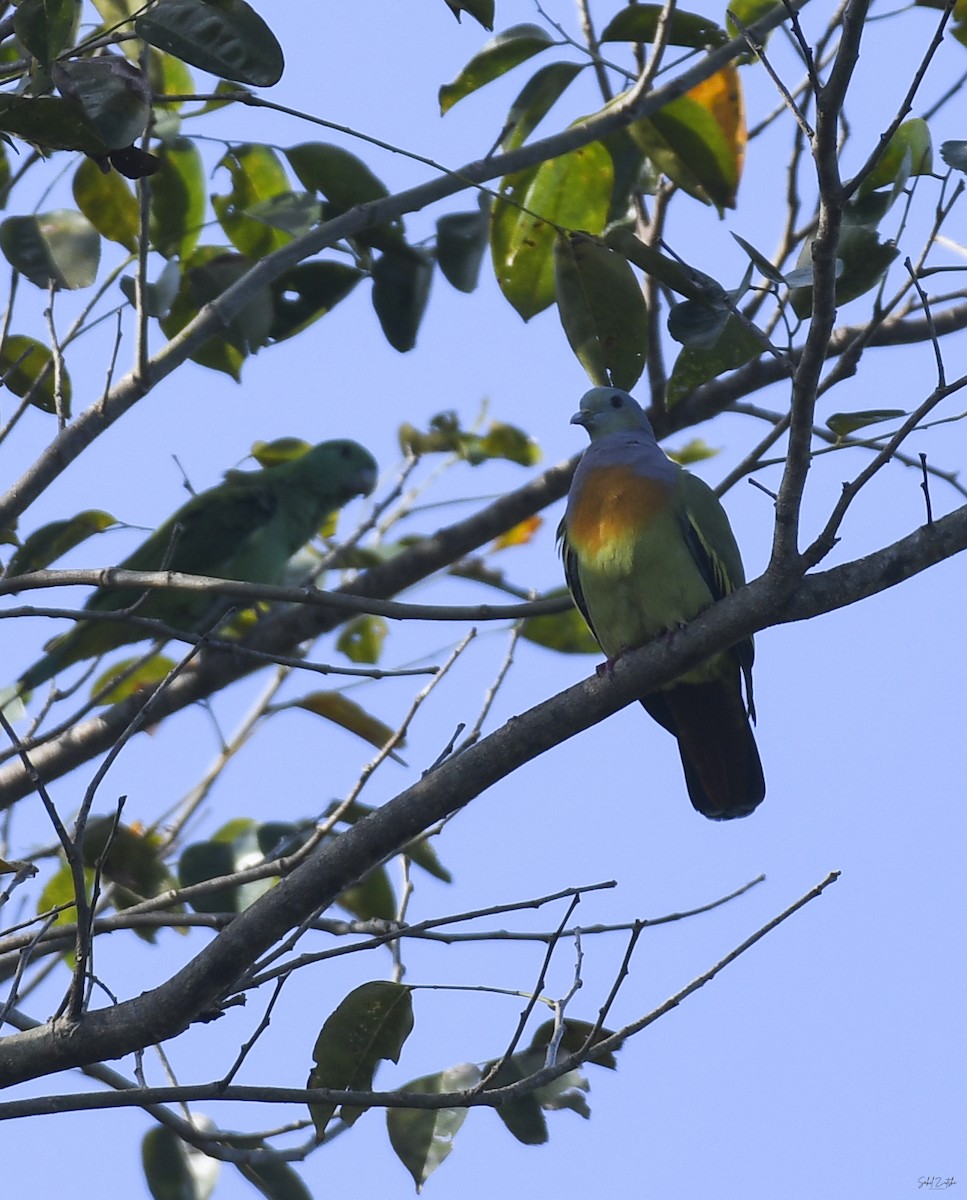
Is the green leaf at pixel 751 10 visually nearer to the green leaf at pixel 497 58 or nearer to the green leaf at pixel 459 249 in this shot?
the green leaf at pixel 497 58

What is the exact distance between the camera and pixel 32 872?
9.09ft

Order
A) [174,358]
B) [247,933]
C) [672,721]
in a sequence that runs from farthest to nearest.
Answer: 1. [672,721]
2. [174,358]
3. [247,933]

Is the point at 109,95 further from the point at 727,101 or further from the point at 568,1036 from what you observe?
the point at 568,1036

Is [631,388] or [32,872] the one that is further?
[631,388]

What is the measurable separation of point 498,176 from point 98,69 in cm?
95

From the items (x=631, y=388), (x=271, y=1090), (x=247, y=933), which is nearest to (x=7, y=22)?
(x=631, y=388)

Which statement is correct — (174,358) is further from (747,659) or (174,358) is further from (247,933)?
(747,659)

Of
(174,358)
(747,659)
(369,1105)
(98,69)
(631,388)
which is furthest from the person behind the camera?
(747,659)

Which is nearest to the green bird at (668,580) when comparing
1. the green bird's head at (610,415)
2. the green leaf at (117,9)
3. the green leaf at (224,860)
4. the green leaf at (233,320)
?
the green bird's head at (610,415)

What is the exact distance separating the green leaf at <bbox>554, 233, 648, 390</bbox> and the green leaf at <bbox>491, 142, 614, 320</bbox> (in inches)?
8.1

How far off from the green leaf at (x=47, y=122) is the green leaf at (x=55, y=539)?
1277 millimetres

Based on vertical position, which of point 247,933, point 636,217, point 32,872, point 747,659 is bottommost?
point 247,933

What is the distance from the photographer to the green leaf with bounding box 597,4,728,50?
3365 mm

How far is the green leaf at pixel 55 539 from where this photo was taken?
3736mm
